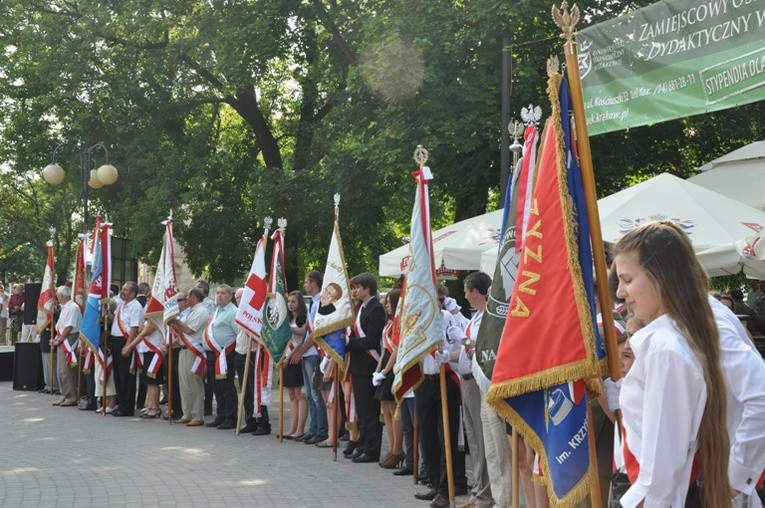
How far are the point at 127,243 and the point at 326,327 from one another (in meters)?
16.3

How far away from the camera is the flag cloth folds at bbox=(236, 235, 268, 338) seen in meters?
14.6

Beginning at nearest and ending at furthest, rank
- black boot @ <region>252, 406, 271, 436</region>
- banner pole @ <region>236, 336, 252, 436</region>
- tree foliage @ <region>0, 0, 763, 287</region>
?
banner pole @ <region>236, 336, 252, 436</region> → black boot @ <region>252, 406, 271, 436</region> → tree foliage @ <region>0, 0, 763, 287</region>

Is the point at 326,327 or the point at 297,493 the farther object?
the point at 326,327

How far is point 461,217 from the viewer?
23.5 m

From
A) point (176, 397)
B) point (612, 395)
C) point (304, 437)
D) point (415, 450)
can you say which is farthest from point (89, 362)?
point (612, 395)

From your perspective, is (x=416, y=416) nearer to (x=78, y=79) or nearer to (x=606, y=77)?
(x=606, y=77)

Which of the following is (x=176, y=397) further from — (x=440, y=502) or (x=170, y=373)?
(x=440, y=502)

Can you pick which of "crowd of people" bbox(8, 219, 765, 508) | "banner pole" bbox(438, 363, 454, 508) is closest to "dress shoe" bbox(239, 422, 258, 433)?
"crowd of people" bbox(8, 219, 765, 508)

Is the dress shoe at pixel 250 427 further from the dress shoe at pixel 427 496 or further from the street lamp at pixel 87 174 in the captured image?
the street lamp at pixel 87 174

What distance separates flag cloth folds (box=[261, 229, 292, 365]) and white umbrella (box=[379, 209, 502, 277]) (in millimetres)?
1835

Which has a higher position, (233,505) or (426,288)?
(426,288)

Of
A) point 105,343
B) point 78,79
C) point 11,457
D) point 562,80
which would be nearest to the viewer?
point 562,80

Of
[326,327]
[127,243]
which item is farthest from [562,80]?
[127,243]

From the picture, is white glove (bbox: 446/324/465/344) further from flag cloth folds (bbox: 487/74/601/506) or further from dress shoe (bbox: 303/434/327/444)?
flag cloth folds (bbox: 487/74/601/506)
